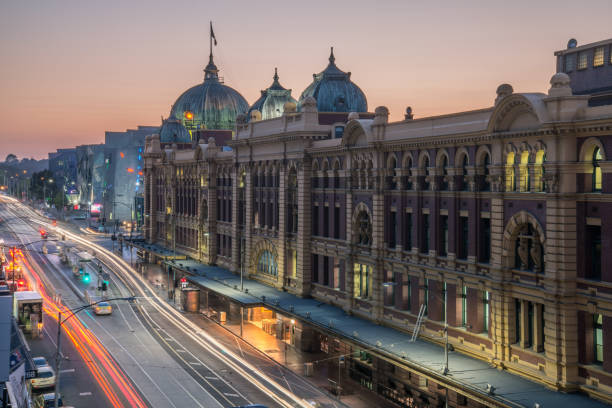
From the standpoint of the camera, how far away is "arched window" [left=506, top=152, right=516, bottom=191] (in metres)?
42.9

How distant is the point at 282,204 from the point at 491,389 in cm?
3904

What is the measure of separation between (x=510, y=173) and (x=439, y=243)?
28.4 feet

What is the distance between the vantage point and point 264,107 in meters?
101

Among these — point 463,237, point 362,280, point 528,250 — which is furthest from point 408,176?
point 528,250

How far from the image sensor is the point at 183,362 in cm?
5925

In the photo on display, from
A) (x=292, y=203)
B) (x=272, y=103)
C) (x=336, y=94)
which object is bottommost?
(x=292, y=203)

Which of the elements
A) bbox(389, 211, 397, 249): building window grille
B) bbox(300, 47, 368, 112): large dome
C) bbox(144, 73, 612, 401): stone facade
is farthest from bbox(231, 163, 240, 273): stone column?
bbox(389, 211, 397, 249): building window grille

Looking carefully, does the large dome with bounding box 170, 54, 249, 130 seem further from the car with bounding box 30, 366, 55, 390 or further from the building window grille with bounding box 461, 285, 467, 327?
the building window grille with bounding box 461, 285, 467, 327

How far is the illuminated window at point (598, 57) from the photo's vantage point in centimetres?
5106

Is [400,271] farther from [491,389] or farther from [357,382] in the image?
[491,389]

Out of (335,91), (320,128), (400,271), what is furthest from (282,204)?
(400,271)

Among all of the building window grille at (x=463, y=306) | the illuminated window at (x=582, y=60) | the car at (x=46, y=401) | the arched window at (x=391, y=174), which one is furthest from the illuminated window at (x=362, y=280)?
the car at (x=46, y=401)

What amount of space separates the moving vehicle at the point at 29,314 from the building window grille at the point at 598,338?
51.7 m

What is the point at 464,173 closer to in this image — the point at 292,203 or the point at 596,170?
the point at 596,170
